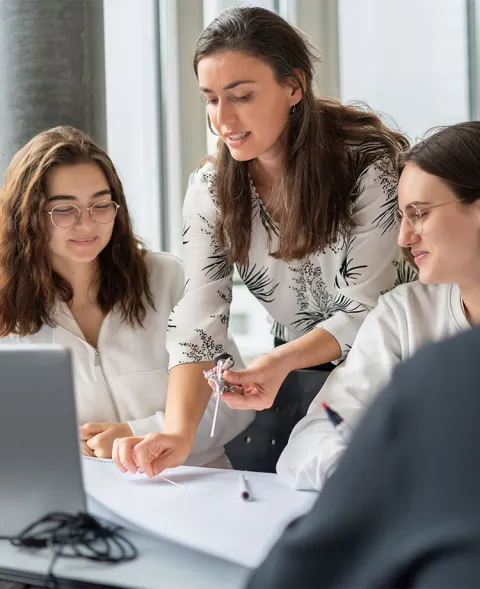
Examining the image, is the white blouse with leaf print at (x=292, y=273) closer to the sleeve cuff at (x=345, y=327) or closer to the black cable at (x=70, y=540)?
the sleeve cuff at (x=345, y=327)

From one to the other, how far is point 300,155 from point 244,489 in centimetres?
78

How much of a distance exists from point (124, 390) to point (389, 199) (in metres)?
0.74

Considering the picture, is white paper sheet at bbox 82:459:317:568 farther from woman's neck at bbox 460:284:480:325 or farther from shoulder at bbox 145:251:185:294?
shoulder at bbox 145:251:185:294

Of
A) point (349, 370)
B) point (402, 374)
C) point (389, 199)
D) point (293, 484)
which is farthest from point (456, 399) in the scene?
point (389, 199)

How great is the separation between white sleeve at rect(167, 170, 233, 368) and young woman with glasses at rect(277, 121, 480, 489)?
0.33 meters

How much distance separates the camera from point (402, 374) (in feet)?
1.80

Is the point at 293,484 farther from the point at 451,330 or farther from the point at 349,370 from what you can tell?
the point at 451,330

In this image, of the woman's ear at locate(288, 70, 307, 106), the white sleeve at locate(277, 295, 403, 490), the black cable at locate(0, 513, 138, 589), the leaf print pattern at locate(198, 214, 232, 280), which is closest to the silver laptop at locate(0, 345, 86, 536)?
the black cable at locate(0, 513, 138, 589)

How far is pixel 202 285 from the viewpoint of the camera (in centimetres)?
191

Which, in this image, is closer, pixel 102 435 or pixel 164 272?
pixel 102 435

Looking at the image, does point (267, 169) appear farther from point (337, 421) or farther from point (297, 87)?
point (337, 421)

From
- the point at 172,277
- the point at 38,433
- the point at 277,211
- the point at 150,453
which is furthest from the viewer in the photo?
the point at 172,277

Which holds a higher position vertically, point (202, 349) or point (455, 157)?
point (455, 157)

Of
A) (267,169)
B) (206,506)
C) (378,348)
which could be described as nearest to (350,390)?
(378,348)
